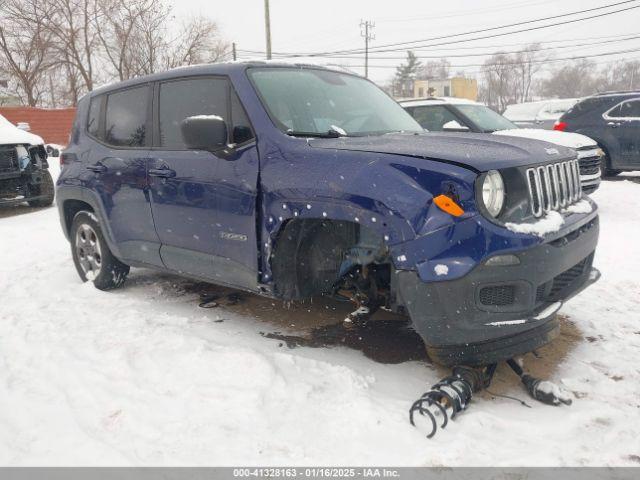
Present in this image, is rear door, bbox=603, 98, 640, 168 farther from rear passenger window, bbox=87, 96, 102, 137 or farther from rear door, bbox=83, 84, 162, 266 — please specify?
rear passenger window, bbox=87, 96, 102, 137

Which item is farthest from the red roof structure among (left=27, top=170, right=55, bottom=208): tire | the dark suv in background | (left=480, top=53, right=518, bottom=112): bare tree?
(left=480, top=53, right=518, bottom=112): bare tree

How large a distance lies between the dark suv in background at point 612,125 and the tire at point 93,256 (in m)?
9.30

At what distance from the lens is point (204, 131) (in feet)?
10.3

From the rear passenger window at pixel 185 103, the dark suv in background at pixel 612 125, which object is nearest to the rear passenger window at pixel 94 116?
the rear passenger window at pixel 185 103

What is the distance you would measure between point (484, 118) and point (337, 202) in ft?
20.0

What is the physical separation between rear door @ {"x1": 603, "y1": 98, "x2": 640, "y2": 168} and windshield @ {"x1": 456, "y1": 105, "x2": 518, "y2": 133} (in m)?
3.30

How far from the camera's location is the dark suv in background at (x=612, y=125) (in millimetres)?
10078

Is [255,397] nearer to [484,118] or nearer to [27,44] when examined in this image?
[484,118]

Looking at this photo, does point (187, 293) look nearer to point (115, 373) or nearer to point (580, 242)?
point (115, 373)

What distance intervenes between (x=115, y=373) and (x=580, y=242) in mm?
2837

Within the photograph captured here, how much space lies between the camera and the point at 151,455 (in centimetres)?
236

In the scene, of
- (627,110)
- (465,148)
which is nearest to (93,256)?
(465,148)

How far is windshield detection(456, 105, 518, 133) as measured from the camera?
784cm

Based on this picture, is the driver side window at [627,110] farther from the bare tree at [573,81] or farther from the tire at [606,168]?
the bare tree at [573,81]
